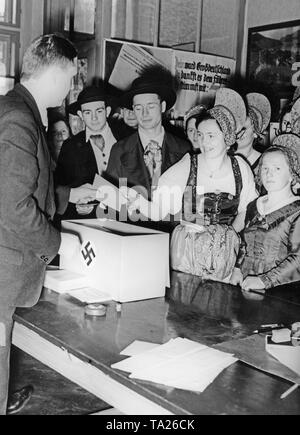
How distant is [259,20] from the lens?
3969 millimetres

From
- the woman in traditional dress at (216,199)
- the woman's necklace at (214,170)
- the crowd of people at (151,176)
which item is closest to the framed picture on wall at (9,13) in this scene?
the crowd of people at (151,176)

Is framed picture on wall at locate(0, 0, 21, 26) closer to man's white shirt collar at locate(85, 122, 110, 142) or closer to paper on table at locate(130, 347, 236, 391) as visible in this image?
man's white shirt collar at locate(85, 122, 110, 142)

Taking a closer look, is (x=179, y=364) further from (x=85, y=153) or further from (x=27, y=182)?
(x=85, y=153)

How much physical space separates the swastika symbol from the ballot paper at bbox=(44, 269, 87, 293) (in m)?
0.08

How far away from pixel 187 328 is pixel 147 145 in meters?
1.97

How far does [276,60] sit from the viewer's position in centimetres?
378

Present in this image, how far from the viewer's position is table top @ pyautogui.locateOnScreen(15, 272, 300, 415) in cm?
146

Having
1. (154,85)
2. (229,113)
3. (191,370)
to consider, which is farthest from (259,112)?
(191,370)

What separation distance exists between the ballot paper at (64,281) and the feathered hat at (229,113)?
4.14 ft

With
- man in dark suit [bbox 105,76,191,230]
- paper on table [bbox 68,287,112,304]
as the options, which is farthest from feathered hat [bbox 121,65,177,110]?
paper on table [bbox 68,287,112,304]

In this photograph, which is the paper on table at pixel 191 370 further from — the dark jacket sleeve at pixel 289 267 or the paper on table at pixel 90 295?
the dark jacket sleeve at pixel 289 267

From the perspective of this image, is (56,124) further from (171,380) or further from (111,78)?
(171,380)

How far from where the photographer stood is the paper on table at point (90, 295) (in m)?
2.32

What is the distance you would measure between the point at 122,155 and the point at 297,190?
1.36 meters
